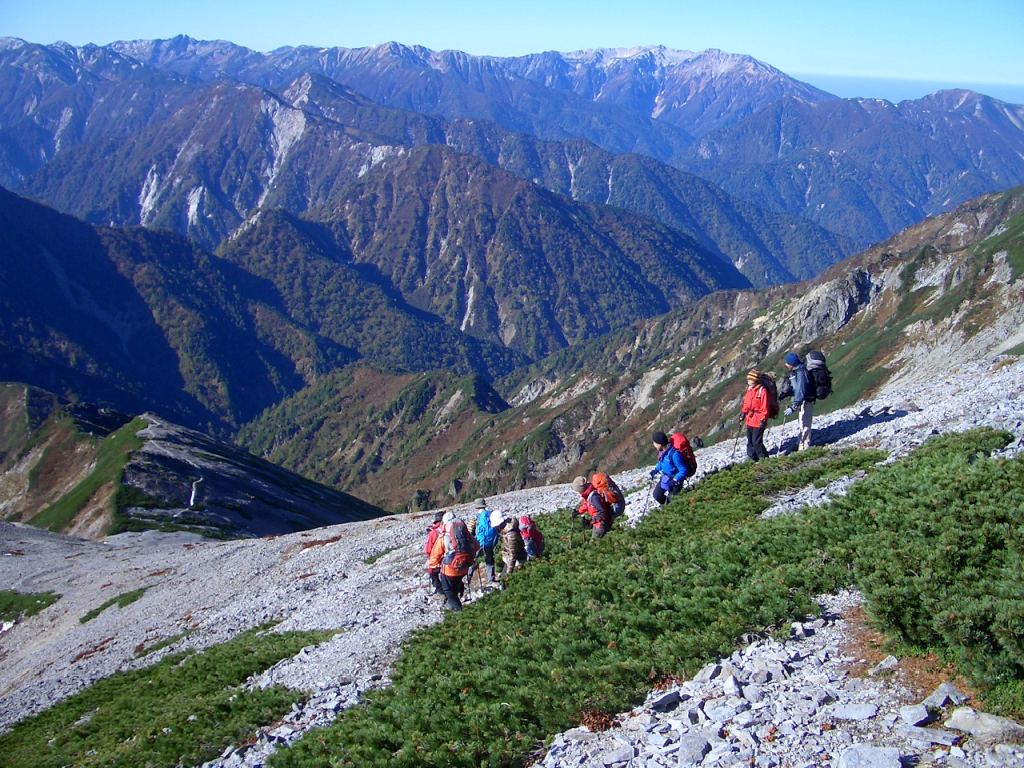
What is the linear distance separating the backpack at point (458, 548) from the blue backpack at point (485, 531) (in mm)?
1065

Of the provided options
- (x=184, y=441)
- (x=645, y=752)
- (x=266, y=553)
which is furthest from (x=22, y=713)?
(x=184, y=441)

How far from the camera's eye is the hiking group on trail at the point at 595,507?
67.5 feet

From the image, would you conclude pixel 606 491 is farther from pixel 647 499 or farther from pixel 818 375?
pixel 818 375

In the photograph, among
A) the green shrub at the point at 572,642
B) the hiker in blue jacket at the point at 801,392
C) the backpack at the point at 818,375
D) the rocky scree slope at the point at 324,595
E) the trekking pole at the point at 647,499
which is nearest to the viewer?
the green shrub at the point at 572,642

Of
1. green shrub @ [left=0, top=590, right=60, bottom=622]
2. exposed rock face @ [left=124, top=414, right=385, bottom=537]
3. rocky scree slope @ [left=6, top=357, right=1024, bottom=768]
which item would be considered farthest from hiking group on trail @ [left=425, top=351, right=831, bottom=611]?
exposed rock face @ [left=124, top=414, right=385, bottom=537]

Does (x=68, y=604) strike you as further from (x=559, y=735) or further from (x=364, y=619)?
(x=559, y=735)

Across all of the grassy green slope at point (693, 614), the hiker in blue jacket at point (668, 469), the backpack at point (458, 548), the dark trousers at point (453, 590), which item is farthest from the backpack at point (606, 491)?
the dark trousers at point (453, 590)

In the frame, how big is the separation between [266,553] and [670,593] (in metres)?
39.0

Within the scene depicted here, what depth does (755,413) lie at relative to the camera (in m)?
24.4

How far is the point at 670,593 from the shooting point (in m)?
15.7

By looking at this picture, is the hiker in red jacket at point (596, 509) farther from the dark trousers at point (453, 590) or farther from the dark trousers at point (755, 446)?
the dark trousers at point (755, 446)

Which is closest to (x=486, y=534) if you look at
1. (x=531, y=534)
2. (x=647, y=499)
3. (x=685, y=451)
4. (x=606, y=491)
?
(x=531, y=534)

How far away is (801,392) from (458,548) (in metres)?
12.0

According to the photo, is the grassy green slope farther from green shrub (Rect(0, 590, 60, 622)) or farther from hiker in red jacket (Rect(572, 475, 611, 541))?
green shrub (Rect(0, 590, 60, 622))
